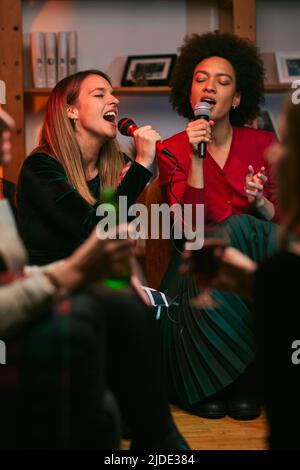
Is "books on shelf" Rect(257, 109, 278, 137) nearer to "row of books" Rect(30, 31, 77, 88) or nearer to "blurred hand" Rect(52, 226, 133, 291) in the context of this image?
"row of books" Rect(30, 31, 77, 88)

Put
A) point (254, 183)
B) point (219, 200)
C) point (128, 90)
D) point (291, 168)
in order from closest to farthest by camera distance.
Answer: point (291, 168) < point (254, 183) < point (219, 200) < point (128, 90)

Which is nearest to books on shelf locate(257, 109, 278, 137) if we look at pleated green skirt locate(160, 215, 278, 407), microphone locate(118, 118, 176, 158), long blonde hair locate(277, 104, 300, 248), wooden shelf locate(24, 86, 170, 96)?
wooden shelf locate(24, 86, 170, 96)

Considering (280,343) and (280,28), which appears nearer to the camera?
(280,343)

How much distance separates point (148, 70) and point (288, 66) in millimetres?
747

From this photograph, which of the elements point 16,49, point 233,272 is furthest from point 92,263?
point 16,49

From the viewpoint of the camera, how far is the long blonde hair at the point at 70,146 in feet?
8.12

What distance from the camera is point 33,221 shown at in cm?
241

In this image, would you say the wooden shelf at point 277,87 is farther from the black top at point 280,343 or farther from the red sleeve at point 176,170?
the black top at point 280,343

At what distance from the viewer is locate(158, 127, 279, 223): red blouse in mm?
2742

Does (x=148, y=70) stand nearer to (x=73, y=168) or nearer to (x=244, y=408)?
(x=73, y=168)

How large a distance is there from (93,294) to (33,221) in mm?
1138

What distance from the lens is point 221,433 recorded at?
2.27 m

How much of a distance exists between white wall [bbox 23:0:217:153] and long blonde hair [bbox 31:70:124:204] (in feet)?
4.71
